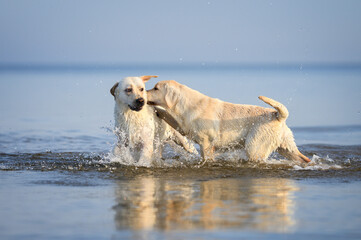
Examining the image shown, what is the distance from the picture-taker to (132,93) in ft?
26.3

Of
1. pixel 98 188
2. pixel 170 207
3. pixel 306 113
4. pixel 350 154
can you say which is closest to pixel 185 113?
pixel 98 188

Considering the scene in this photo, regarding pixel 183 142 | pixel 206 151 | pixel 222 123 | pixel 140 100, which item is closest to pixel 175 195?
pixel 140 100

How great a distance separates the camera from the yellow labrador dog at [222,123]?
8.20 m

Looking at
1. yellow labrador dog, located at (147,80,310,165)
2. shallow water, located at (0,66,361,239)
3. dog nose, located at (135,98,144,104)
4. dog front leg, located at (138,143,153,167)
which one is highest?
dog nose, located at (135,98,144,104)

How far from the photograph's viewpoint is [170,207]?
19.0 ft

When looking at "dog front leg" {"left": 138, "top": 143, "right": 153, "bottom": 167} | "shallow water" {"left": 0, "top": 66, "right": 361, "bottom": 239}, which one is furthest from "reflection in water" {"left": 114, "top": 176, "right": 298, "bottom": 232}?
"dog front leg" {"left": 138, "top": 143, "right": 153, "bottom": 167}

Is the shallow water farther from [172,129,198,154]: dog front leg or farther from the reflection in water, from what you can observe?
[172,129,198,154]: dog front leg

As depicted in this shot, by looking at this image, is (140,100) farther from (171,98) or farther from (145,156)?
(145,156)

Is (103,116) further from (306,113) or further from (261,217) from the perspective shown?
(261,217)

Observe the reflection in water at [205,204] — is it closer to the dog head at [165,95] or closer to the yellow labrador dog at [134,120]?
the yellow labrador dog at [134,120]

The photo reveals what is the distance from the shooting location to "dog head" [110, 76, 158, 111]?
802 centimetres

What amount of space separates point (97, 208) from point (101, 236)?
97cm

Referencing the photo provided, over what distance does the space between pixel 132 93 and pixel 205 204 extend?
2575mm

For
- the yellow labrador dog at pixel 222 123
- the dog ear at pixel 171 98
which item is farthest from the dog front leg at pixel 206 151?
the dog ear at pixel 171 98
